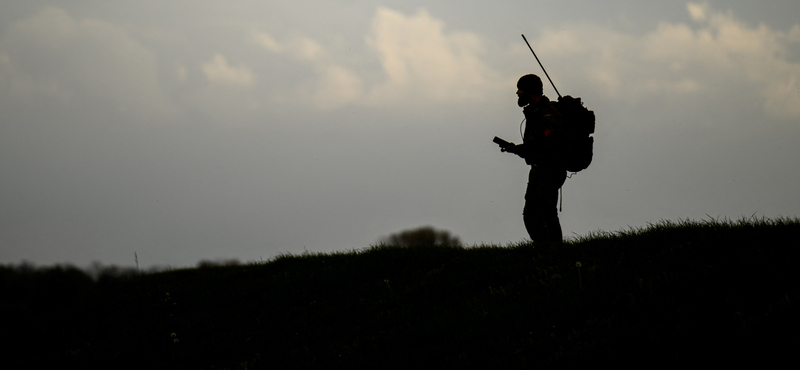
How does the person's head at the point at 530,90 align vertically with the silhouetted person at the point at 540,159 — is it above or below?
above

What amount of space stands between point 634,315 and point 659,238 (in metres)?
3.00

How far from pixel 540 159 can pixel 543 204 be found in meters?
0.76

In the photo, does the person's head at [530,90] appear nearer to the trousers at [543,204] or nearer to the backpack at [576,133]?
the backpack at [576,133]

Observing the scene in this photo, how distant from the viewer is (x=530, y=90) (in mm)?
9461

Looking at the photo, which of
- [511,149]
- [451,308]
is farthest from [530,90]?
[451,308]

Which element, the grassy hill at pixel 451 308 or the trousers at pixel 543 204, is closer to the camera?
the grassy hill at pixel 451 308

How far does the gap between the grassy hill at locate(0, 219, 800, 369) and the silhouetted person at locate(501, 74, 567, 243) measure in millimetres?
558

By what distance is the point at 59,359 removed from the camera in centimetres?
844

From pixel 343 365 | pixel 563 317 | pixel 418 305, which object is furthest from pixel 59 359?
pixel 563 317

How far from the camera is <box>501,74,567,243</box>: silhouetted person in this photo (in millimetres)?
9141

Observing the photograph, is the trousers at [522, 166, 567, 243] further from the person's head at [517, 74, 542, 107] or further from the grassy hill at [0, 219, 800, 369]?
the person's head at [517, 74, 542, 107]

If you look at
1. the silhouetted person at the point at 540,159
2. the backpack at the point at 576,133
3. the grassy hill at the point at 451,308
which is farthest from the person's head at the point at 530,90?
the grassy hill at the point at 451,308

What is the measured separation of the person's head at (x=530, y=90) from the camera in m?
9.46

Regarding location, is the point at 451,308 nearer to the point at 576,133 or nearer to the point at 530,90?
the point at 576,133
